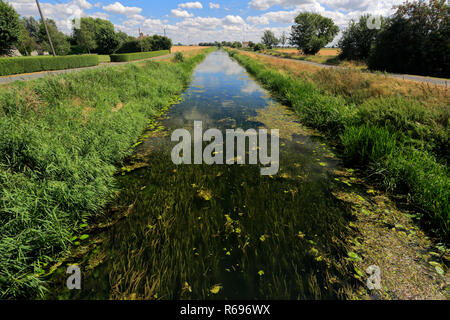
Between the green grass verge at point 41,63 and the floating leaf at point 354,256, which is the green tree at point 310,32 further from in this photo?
the floating leaf at point 354,256

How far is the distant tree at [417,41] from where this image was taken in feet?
54.5

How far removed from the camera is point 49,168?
147 inches

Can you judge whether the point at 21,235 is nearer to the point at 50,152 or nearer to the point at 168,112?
the point at 50,152

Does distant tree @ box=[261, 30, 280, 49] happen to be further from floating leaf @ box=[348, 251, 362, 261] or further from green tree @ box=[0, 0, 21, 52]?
floating leaf @ box=[348, 251, 362, 261]

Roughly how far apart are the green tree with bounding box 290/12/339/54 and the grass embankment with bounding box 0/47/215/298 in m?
51.4

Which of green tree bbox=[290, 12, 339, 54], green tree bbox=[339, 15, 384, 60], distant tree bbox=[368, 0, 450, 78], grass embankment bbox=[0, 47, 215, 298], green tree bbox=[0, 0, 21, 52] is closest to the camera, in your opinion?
grass embankment bbox=[0, 47, 215, 298]

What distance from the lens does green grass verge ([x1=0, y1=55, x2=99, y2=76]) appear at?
14406 millimetres

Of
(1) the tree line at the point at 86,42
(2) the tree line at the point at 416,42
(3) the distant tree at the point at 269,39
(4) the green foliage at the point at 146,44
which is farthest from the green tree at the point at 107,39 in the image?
(3) the distant tree at the point at 269,39

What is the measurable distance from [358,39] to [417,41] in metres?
11.8

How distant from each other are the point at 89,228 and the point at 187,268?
2.05 m

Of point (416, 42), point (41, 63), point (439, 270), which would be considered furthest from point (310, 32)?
point (439, 270)

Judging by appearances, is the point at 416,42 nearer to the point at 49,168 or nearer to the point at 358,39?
the point at 358,39

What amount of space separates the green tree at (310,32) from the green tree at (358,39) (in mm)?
17613

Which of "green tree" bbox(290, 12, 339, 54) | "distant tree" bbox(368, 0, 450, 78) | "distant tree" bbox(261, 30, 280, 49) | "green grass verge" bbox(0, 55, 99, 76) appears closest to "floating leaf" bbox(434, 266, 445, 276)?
"distant tree" bbox(368, 0, 450, 78)
